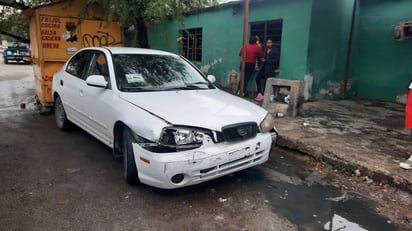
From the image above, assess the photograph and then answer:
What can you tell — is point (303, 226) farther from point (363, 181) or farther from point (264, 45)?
point (264, 45)

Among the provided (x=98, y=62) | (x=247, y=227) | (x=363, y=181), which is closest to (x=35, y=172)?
(x=98, y=62)

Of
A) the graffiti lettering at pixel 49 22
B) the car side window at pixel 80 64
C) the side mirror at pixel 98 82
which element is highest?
the graffiti lettering at pixel 49 22

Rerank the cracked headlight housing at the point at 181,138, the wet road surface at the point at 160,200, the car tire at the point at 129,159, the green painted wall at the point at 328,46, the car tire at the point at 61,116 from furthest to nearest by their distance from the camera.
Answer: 1. the green painted wall at the point at 328,46
2. the car tire at the point at 61,116
3. the car tire at the point at 129,159
4. the cracked headlight housing at the point at 181,138
5. the wet road surface at the point at 160,200

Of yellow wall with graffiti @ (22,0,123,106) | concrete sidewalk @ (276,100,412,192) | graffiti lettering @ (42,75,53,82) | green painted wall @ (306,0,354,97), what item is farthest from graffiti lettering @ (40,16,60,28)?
green painted wall @ (306,0,354,97)

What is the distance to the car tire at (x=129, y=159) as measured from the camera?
3.24 metres

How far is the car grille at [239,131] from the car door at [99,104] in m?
1.39

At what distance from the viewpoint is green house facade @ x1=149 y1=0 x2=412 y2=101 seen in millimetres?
7781

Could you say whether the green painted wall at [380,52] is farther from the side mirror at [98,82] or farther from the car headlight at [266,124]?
the side mirror at [98,82]

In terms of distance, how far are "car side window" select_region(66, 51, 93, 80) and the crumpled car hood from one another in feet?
4.96

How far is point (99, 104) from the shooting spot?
3955 mm

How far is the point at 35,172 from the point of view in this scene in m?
3.75

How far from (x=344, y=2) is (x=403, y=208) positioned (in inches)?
268

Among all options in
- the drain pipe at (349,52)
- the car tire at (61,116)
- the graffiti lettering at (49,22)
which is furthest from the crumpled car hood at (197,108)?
the drain pipe at (349,52)

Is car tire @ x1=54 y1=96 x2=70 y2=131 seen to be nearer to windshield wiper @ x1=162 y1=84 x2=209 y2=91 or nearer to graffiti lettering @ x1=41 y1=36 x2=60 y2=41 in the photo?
graffiti lettering @ x1=41 y1=36 x2=60 y2=41
